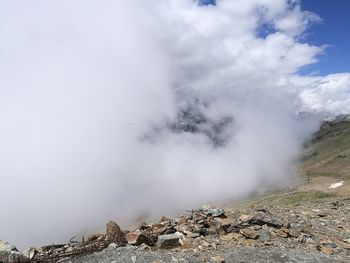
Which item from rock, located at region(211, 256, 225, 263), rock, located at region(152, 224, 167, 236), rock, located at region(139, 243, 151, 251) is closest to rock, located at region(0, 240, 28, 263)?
rock, located at region(139, 243, 151, 251)

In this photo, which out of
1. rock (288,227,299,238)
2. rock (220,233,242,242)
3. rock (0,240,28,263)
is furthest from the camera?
rock (288,227,299,238)

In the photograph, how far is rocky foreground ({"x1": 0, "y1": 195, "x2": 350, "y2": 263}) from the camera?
2511 cm

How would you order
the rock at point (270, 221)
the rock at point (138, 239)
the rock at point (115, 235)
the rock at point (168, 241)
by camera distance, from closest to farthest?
the rock at point (168, 241) < the rock at point (138, 239) < the rock at point (115, 235) < the rock at point (270, 221)

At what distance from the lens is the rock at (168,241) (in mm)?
26172

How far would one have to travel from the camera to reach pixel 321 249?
2822 cm

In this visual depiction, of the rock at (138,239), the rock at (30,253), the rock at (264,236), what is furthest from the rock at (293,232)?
the rock at (30,253)

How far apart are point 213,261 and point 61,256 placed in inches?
330

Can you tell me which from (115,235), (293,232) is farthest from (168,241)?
(293,232)

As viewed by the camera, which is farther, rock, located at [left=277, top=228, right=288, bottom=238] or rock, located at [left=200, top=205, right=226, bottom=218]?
rock, located at [left=200, top=205, right=226, bottom=218]

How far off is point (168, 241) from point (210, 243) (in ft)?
8.17

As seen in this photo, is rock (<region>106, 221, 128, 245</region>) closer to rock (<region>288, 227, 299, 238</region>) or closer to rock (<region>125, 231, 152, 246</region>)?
rock (<region>125, 231, 152, 246</region>)

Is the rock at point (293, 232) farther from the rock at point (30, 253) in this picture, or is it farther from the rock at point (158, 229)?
the rock at point (30, 253)

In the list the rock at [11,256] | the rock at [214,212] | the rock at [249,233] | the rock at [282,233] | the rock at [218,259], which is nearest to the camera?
the rock at [218,259]

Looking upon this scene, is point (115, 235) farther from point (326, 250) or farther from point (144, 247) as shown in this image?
point (326, 250)
